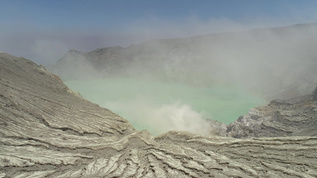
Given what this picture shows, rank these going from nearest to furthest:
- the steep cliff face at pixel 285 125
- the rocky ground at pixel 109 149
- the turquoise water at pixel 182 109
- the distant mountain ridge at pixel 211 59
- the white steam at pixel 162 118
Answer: the rocky ground at pixel 109 149 → the steep cliff face at pixel 285 125 → the white steam at pixel 162 118 → the turquoise water at pixel 182 109 → the distant mountain ridge at pixel 211 59

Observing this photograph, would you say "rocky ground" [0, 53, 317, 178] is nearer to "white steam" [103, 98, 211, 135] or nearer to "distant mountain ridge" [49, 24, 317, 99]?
"white steam" [103, 98, 211, 135]

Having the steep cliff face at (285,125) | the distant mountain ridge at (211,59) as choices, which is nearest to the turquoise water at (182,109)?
the steep cliff face at (285,125)

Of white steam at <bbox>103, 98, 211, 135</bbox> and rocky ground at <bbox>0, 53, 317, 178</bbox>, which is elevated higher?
white steam at <bbox>103, 98, 211, 135</bbox>

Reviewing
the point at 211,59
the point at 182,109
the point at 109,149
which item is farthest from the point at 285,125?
the point at 211,59

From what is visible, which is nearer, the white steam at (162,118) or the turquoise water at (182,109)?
the white steam at (162,118)

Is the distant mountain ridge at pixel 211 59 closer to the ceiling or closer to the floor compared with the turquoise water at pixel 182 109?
closer to the ceiling

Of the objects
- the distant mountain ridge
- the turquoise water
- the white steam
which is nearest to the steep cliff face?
the white steam

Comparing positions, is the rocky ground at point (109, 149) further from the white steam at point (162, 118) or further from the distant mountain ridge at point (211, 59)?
the distant mountain ridge at point (211, 59)
